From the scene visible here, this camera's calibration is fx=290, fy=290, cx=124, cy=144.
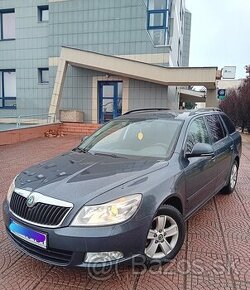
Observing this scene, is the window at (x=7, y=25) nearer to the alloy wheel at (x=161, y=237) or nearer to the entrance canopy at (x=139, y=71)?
the entrance canopy at (x=139, y=71)

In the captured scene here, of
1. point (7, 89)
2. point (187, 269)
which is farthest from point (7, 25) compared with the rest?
point (187, 269)

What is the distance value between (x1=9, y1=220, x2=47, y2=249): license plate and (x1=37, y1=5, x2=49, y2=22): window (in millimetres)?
18552

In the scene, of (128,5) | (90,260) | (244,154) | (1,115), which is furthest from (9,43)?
(90,260)

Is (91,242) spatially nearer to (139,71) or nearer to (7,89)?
(139,71)

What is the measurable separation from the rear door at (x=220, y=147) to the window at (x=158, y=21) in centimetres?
1238

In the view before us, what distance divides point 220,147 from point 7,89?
18.6 m

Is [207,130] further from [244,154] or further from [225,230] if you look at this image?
[244,154]

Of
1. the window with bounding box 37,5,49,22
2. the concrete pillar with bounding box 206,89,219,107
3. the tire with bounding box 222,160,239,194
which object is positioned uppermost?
the window with bounding box 37,5,49,22

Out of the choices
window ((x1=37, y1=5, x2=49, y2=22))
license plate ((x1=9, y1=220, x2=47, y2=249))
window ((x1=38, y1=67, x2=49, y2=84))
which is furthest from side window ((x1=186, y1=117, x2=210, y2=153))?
window ((x1=37, y1=5, x2=49, y2=22))

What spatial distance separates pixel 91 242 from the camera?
249 cm

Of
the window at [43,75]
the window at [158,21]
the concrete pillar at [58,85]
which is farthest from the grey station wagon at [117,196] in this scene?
the window at [43,75]

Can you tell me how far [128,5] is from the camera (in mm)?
16484

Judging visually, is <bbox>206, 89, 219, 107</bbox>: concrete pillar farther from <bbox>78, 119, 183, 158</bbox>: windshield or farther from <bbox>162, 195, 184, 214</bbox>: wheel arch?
<bbox>162, 195, 184, 214</bbox>: wheel arch

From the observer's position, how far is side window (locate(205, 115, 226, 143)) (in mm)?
4674
